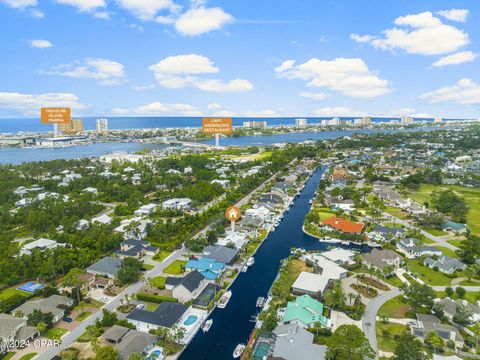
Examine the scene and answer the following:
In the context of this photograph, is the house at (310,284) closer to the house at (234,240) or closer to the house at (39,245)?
the house at (234,240)

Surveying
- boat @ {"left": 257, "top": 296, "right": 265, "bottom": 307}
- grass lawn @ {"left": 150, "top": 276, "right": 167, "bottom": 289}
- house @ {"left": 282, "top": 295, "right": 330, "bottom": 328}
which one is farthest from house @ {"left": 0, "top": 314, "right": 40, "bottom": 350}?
house @ {"left": 282, "top": 295, "right": 330, "bottom": 328}

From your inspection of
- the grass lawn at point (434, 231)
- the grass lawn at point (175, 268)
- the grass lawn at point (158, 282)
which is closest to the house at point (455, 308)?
the grass lawn at point (434, 231)

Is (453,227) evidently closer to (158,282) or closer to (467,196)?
(467,196)

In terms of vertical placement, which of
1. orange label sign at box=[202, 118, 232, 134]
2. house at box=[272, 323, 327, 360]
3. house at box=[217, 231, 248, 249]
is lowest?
house at box=[272, 323, 327, 360]

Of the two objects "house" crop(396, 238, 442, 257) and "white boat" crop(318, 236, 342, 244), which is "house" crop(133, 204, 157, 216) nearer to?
"white boat" crop(318, 236, 342, 244)

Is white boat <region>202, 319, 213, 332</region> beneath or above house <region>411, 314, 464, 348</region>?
beneath

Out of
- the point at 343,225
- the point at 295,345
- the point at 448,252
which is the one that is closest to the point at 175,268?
the point at 295,345
